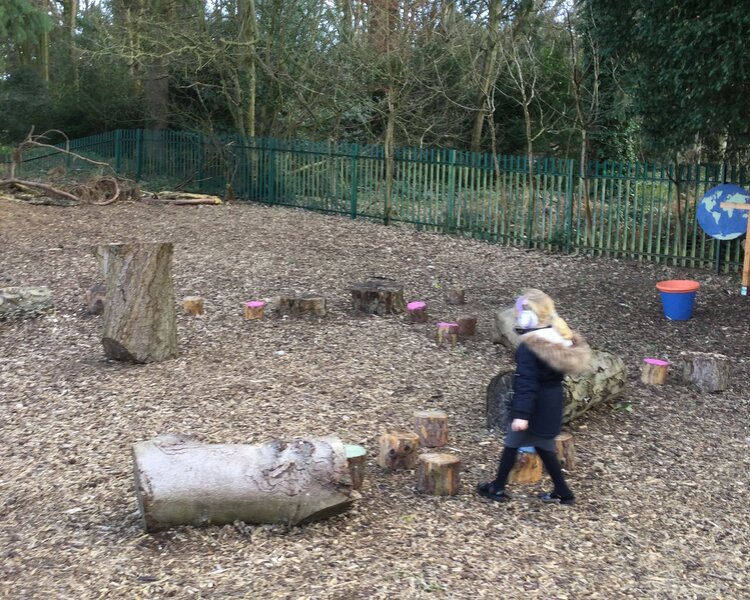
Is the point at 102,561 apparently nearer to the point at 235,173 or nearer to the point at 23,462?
the point at 23,462

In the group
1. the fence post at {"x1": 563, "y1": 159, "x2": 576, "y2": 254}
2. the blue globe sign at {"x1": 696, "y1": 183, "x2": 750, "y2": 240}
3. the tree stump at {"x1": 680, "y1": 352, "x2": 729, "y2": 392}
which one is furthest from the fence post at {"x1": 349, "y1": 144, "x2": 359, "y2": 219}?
the tree stump at {"x1": 680, "y1": 352, "x2": 729, "y2": 392}

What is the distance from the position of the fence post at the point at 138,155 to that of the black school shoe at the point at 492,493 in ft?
51.4

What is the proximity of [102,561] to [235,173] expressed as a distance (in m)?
13.6

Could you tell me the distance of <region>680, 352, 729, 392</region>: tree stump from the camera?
642 cm

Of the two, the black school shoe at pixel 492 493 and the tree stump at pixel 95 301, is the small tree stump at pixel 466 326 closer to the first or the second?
the black school shoe at pixel 492 493

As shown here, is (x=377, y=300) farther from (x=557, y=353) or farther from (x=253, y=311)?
(x=557, y=353)

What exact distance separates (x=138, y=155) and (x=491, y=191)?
8.95 meters

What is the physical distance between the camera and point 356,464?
423 cm

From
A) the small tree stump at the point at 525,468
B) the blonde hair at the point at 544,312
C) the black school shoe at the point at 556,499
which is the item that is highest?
the blonde hair at the point at 544,312

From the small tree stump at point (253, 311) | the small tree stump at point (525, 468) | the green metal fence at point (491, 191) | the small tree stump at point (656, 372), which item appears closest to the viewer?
the small tree stump at point (525, 468)

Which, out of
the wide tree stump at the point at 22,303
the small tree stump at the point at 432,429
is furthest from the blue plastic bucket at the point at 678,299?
the wide tree stump at the point at 22,303

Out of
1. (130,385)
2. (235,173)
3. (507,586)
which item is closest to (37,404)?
(130,385)

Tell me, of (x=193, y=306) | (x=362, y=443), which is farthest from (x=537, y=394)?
(x=193, y=306)

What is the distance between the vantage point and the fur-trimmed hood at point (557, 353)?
4.23 m
